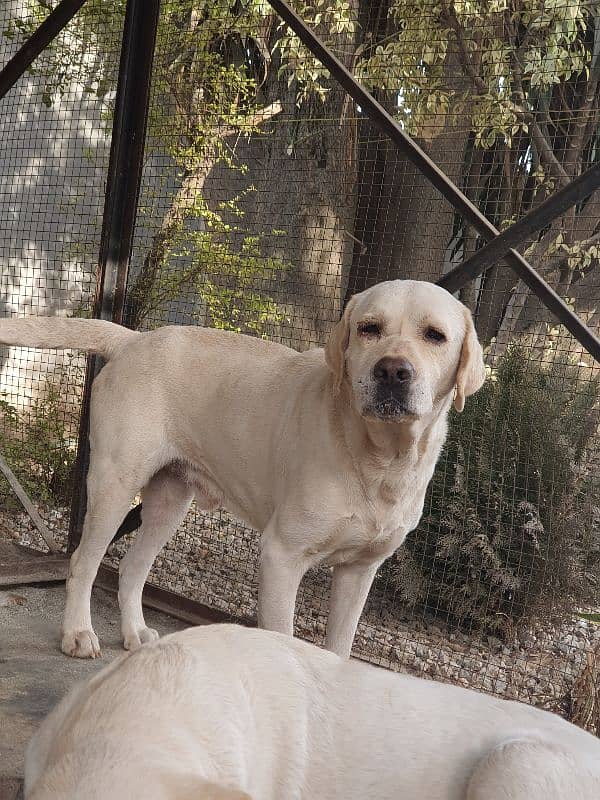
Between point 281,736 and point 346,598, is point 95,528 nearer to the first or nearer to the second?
point 346,598

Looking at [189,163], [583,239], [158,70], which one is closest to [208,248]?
[189,163]

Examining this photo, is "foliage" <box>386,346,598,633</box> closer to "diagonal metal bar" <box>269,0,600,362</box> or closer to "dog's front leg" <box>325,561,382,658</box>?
"diagonal metal bar" <box>269,0,600,362</box>

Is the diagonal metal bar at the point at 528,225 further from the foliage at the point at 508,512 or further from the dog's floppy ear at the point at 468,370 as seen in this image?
the foliage at the point at 508,512

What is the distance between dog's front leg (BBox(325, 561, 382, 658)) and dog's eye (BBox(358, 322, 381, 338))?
87cm

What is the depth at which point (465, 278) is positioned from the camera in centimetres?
380

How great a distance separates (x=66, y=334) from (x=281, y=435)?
1121mm

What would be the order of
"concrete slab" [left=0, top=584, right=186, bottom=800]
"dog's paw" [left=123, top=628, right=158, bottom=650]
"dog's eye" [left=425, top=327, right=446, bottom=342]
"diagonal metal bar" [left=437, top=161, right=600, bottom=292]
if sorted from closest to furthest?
"concrete slab" [left=0, top=584, right=186, bottom=800] → "dog's eye" [left=425, top=327, right=446, bottom=342] → "diagonal metal bar" [left=437, top=161, right=600, bottom=292] → "dog's paw" [left=123, top=628, right=158, bottom=650]

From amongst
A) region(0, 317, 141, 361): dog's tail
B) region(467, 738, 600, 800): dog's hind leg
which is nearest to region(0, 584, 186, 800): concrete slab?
region(0, 317, 141, 361): dog's tail

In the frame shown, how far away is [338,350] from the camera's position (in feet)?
9.98

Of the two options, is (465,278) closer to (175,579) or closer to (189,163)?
(189,163)

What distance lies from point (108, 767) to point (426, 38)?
15.5ft

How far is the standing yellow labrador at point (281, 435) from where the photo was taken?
→ 116 inches

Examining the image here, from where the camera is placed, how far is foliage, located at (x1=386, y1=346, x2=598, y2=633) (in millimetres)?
4695

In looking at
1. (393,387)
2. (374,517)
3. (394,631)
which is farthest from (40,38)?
(394,631)
